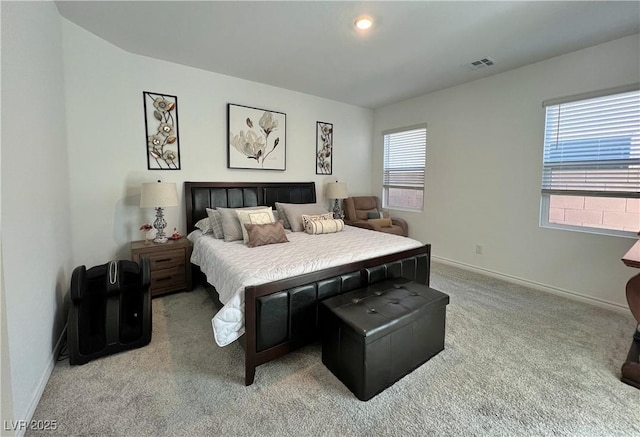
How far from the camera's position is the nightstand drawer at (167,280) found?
2994mm

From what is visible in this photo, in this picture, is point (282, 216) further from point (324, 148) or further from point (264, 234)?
point (324, 148)

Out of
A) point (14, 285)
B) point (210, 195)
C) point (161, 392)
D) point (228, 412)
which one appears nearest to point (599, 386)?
point (228, 412)

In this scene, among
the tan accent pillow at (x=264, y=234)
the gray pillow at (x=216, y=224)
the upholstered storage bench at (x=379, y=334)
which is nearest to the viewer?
the upholstered storage bench at (x=379, y=334)

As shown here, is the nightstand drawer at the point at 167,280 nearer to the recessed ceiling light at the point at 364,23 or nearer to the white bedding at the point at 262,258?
the white bedding at the point at 262,258

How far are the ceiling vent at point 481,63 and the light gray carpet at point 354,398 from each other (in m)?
2.78

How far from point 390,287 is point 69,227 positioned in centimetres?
298

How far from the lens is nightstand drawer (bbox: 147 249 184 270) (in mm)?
2971

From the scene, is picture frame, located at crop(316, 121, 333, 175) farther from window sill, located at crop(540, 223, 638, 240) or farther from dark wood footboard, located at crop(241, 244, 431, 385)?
window sill, located at crop(540, 223, 638, 240)

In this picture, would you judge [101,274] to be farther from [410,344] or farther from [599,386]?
[599,386]

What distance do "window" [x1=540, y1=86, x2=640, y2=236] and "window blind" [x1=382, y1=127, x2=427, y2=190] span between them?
1.65 m

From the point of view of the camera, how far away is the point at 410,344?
6.04 ft

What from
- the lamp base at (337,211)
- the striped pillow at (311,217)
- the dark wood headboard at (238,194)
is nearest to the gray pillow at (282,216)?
the striped pillow at (311,217)

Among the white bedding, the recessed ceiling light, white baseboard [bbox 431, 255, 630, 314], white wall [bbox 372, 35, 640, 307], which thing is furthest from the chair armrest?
the recessed ceiling light

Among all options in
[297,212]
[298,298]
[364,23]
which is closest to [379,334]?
[298,298]
